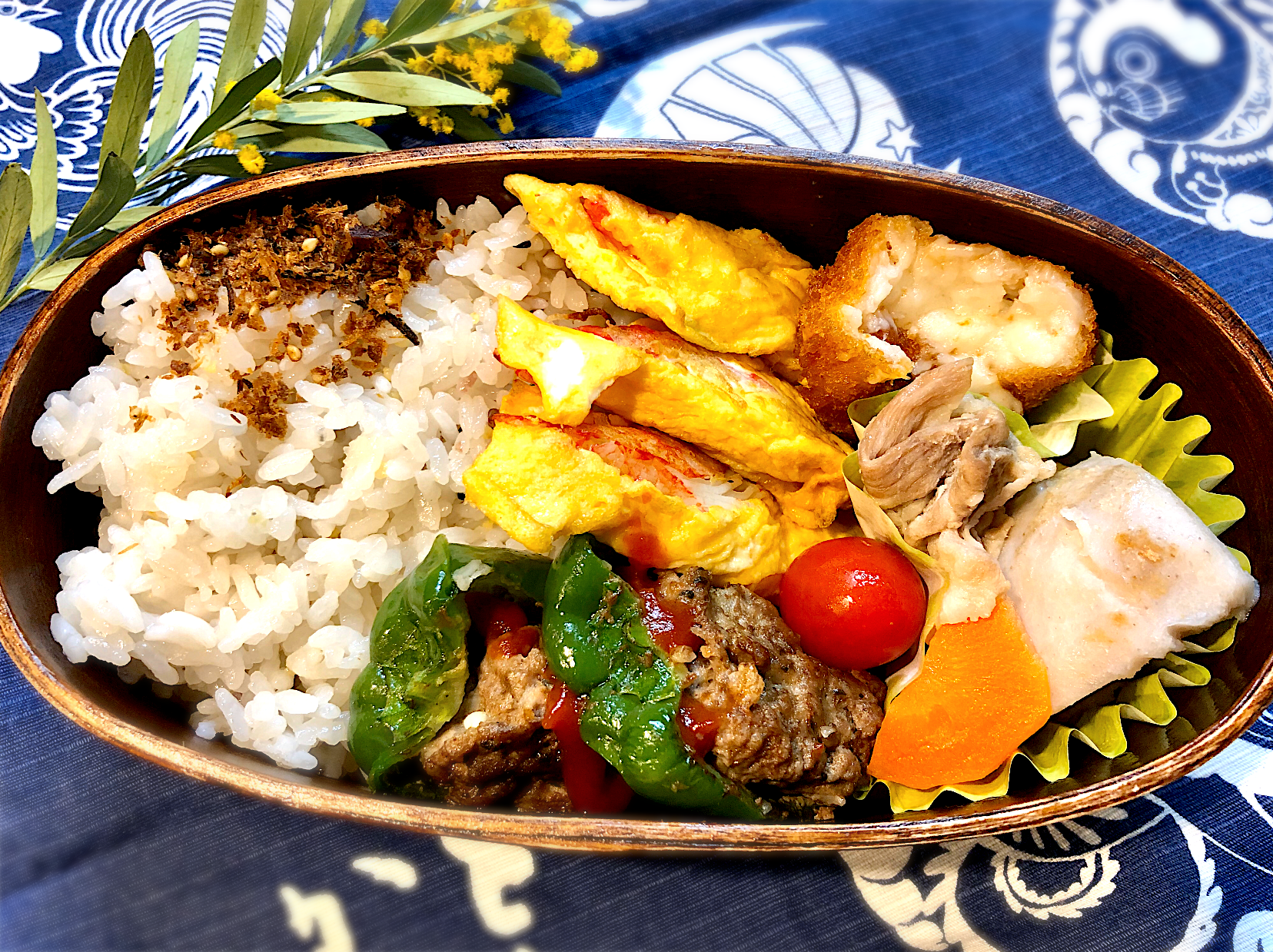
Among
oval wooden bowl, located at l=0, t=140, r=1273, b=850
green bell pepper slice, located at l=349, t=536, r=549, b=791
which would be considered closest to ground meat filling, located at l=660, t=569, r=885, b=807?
oval wooden bowl, located at l=0, t=140, r=1273, b=850

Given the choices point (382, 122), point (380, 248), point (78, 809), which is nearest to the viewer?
point (78, 809)

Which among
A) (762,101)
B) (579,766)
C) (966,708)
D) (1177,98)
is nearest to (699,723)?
(579,766)

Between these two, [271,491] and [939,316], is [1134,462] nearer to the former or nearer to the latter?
[939,316]

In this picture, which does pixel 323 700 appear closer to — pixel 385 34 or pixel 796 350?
pixel 796 350

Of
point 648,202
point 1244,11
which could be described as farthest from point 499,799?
point 1244,11

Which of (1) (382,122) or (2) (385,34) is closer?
(2) (385,34)
